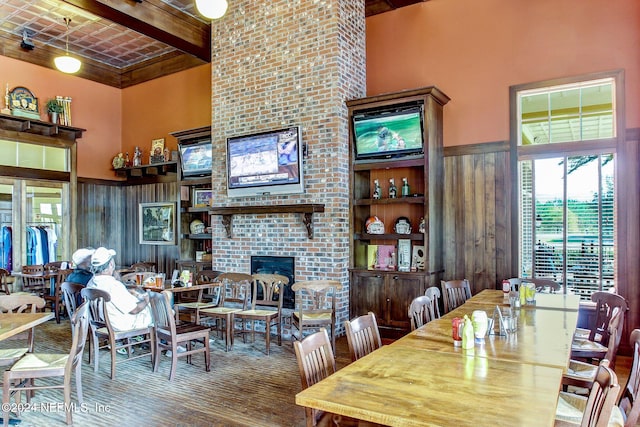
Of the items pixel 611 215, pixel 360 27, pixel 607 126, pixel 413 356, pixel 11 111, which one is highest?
pixel 360 27

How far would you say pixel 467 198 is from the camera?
5684 mm

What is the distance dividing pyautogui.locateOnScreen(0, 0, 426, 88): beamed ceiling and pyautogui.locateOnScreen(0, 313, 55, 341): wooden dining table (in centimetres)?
394

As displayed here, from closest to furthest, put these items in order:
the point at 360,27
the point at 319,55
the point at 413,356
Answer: the point at 413,356 < the point at 319,55 < the point at 360,27

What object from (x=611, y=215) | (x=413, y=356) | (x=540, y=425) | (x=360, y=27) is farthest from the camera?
(x=360, y=27)

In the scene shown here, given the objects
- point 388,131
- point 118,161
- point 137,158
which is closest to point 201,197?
point 137,158

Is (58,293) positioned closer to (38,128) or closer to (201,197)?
(201,197)

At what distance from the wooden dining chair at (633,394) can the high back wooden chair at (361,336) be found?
52.4 inches

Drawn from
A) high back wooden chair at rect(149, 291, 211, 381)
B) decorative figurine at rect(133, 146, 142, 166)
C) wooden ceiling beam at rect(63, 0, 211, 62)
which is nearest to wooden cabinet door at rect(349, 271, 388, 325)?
high back wooden chair at rect(149, 291, 211, 381)

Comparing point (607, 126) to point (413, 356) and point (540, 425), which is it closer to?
point (413, 356)

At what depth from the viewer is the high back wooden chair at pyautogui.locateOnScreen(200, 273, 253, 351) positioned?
5230mm

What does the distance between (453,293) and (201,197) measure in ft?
15.7

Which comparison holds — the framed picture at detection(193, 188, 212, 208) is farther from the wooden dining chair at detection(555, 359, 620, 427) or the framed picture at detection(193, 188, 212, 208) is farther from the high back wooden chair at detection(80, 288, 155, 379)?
the wooden dining chair at detection(555, 359, 620, 427)

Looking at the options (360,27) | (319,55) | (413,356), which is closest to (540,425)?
(413,356)

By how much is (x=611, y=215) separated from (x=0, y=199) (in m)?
8.97
